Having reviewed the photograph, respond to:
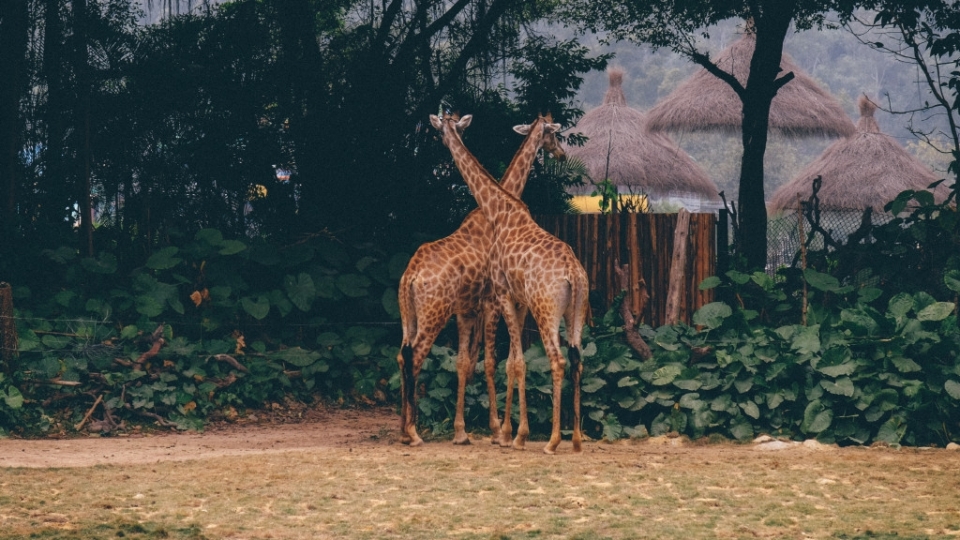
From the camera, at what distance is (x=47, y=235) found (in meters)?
10.9

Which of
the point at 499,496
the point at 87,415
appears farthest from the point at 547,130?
the point at 87,415

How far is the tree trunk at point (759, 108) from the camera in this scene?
1488cm

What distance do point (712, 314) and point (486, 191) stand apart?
6.50ft

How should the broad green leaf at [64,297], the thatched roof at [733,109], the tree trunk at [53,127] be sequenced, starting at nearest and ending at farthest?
the broad green leaf at [64,297]
the tree trunk at [53,127]
the thatched roof at [733,109]

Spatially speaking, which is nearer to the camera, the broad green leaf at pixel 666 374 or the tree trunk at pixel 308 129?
the broad green leaf at pixel 666 374

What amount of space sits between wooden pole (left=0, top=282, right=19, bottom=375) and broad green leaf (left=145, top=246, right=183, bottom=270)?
137 cm

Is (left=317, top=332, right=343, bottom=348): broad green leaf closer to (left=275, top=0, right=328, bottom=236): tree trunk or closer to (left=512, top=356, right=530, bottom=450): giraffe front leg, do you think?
(left=275, top=0, right=328, bottom=236): tree trunk

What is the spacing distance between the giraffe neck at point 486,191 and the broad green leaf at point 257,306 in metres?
2.53

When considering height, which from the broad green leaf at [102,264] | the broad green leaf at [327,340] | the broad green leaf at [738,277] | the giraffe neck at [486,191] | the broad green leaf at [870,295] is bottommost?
the broad green leaf at [327,340]

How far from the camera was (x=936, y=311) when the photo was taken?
8883 millimetres

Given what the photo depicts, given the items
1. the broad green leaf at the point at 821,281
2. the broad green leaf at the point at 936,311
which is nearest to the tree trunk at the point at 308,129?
the broad green leaf at the point at 821,281

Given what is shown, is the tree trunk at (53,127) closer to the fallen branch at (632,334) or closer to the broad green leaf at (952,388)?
the fallen branch at (632,334)

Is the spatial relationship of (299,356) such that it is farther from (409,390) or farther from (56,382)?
(409,390)

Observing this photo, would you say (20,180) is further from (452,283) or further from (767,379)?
(767,379)
